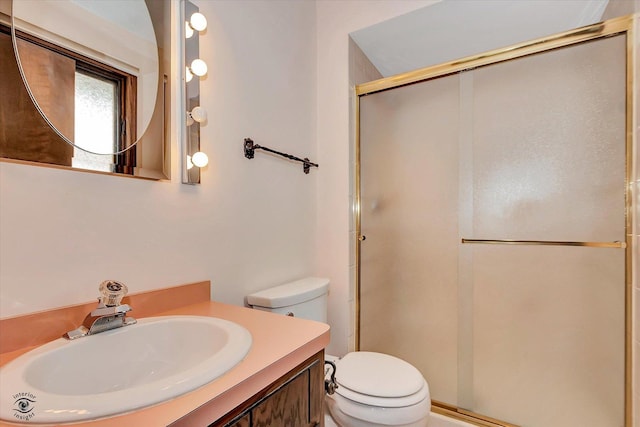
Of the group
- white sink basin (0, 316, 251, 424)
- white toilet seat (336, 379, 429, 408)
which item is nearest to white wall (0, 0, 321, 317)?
white sink basin (0, 316, 251, 424)

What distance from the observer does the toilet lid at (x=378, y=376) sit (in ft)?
3.77

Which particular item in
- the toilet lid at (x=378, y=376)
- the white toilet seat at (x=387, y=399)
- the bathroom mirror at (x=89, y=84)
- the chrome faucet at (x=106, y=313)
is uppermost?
the bathroom mirror at (x=89, y=84)

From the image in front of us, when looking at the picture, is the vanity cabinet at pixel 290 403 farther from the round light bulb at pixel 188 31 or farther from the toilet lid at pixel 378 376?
the round light bulb at pixel 188 31

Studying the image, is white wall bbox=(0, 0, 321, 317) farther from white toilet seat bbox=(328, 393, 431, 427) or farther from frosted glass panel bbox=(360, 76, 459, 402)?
white toilet seat bbox=(328, 393, 431, 427)

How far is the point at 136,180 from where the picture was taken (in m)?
0.90

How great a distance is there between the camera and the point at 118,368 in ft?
2.33

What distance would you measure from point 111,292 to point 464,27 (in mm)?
2054

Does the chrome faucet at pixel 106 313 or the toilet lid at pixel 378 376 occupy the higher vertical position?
the chrome faucet at pixel 106 313

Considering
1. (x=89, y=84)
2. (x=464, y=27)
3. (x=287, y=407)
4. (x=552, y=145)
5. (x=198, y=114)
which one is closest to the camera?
(x=287, y=407)

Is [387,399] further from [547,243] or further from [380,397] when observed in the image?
[547,243]

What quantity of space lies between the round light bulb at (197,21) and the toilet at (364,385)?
1.01m

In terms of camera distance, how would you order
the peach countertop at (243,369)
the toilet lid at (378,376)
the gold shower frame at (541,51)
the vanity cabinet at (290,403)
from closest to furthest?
the peach countertop at (243,369) < the vanity cabinet at (290,403) < the toilet lid at (378,376) < the gold shower frame at (541,51)

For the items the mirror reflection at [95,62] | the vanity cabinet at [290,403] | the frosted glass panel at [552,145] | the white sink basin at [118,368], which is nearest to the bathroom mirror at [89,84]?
the mirror reflection at [95,62]

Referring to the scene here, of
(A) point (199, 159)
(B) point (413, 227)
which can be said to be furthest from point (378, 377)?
(A) point (199, 159)
